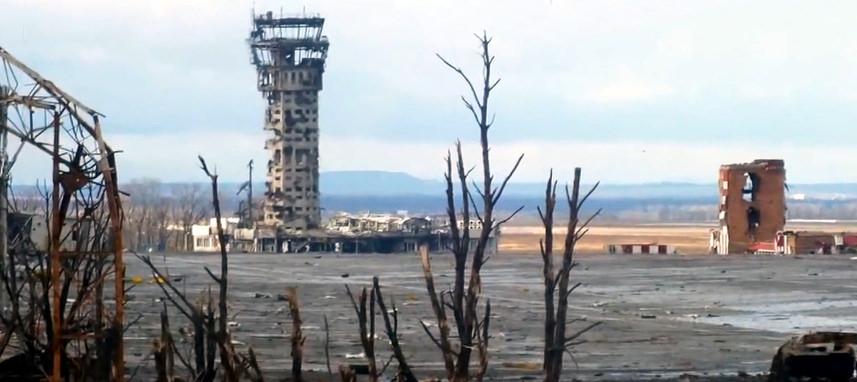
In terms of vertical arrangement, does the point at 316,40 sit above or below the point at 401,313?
above

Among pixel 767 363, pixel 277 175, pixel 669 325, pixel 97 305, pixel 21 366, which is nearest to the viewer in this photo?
pixel 97 305

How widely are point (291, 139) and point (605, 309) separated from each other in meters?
67.2

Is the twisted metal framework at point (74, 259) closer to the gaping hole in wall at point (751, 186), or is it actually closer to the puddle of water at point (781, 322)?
the puddle of water at point (781, 322)

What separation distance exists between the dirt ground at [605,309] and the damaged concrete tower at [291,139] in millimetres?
47397

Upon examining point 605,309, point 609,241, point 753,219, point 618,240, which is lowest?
point 605,309

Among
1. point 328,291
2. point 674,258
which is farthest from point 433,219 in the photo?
point 328,291

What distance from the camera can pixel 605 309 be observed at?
28703 millimetres

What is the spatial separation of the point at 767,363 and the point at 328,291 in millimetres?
14670

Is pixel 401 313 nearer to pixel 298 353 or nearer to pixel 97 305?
pixel 97 305

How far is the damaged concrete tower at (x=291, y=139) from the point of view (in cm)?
9469

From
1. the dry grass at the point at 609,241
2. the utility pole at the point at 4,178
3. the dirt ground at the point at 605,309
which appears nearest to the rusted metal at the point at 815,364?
the dirt ground at the point at 605,309

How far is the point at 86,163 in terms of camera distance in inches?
417

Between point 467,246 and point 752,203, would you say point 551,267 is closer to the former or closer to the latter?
point 467,246

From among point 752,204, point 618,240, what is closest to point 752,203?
point 752,204
